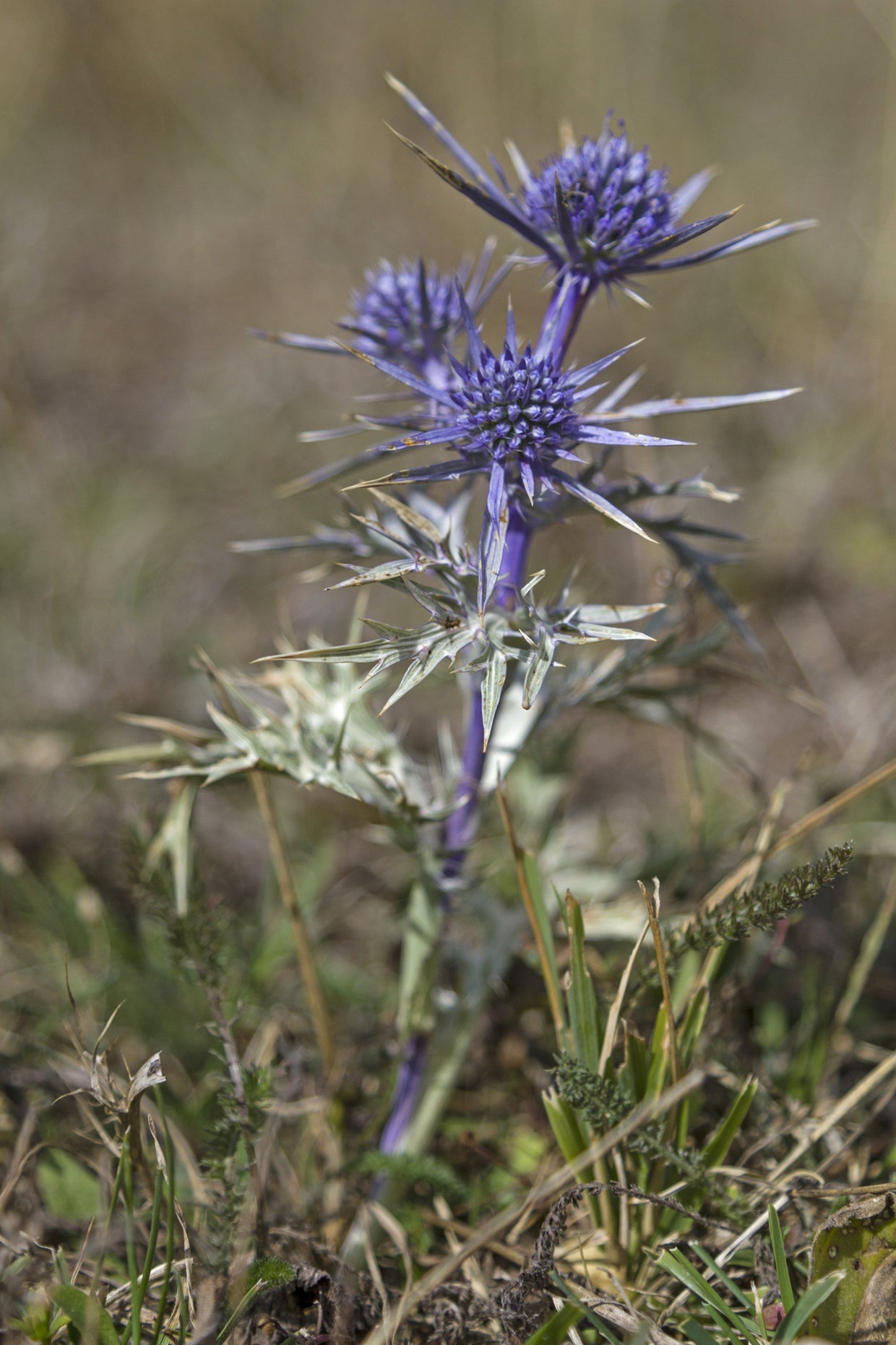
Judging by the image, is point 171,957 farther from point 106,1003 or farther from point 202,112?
point 202,112

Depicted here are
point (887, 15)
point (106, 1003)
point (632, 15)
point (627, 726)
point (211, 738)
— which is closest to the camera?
point (211, 738)

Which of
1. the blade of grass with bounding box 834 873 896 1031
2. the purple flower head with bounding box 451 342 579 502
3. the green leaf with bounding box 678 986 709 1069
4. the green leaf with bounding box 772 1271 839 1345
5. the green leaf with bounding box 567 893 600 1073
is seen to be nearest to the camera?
the green leaf with bounding box 772 1271 839 1345

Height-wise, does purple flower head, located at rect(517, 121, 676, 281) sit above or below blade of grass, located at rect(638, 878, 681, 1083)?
above

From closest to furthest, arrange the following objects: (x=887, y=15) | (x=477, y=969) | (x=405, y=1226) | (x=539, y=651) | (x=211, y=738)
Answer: (x=539, y=651) → (x=405, y=1226) → (x=211, y=738) → (x=477, y=969) → (x=887, y=15)

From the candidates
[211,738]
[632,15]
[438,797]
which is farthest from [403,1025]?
[632,15]

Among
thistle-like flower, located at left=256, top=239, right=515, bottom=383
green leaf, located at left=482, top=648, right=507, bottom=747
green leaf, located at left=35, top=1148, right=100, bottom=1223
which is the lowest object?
green leaf, located at left=35, top=1148, right=100, bottom=1223

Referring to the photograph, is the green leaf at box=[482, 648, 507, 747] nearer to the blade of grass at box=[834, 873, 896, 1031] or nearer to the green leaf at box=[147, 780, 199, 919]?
the green leaf at box=[147, 780, 199, 919]

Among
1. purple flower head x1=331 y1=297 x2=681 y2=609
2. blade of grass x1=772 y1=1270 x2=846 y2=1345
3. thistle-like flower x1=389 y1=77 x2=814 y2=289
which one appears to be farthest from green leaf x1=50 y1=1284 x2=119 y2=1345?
thistle-like flower x1=389 y1=77 x2=814 y2=289
